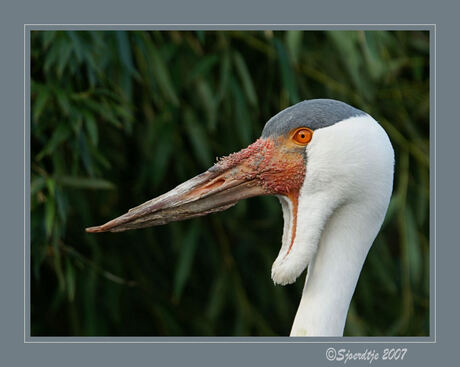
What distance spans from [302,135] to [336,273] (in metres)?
0.48

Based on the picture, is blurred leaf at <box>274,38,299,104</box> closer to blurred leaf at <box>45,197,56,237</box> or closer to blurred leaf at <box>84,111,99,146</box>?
blurred leaf at <box>84,111,99,146</box>

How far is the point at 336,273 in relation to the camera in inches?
112

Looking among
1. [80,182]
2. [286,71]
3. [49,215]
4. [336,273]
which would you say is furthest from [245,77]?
[336,273]

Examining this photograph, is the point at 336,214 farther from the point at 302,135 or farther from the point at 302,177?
the point at 302,135

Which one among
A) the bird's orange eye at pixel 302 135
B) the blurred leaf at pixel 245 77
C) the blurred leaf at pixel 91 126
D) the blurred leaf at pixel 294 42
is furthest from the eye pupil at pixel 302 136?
the blurred leaf at pixel 294 42

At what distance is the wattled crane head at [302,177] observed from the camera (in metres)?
2.79

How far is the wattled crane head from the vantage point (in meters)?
2.79

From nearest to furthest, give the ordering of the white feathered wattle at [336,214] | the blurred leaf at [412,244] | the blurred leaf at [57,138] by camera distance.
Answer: the white feathered wattle at [336,214]
the blurred leaf at [57,138]
the blurred leaf at [412,244]

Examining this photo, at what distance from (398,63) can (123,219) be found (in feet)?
9.29

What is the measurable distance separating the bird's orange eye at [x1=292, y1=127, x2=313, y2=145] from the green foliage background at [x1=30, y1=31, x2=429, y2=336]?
1.58 metres

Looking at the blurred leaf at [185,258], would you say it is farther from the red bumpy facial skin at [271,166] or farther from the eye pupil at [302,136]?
the eye pupil at [302,136]

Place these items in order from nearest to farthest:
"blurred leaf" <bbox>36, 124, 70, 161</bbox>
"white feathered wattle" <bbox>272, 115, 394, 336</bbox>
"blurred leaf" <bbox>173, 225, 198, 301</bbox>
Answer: "white feathered wattle" <bbox>272, 115, 394, 336</bbox>, "blurred leaf" <bbox>36, 124, 70, 161</bbox>, "blurred leaf" <bbox>173, 225, 198, 301</bbox>

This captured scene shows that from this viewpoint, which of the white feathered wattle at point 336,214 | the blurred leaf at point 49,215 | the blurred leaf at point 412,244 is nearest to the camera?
the white feathered wattle at point 336,214

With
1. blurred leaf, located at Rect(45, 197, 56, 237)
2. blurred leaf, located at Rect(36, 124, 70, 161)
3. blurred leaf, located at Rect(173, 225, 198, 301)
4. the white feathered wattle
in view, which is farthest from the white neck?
blurred leaf, located at Rect(173, 225, 198, 301)
